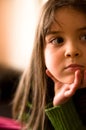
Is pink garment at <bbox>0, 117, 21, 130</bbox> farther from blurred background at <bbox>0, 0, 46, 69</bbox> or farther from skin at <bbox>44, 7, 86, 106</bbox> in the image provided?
blurred background at <bbox>0, 0, 46, 69</bbox>

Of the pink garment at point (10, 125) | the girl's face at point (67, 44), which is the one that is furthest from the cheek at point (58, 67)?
the pink garment at point (10, 125)

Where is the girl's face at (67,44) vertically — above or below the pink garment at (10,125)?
above

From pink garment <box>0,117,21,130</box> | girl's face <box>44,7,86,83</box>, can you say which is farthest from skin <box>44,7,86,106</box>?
pink garment <box>0,117,21,130</box>

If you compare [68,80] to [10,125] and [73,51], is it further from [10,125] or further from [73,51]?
[10,125]

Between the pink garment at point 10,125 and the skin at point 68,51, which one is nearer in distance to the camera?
the skin at point 68,51

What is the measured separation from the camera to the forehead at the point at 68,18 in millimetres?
683

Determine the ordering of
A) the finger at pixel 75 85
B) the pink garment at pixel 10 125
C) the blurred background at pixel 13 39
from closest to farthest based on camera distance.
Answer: the finger at pixel 75 85
the pink garment at pixel 10 125
the blurred background at pixel 13 39

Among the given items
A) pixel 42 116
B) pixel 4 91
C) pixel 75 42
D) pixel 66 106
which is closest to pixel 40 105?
pixel 42 116

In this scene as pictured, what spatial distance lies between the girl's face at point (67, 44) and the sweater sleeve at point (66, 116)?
0.23 feet

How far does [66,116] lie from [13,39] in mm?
1575

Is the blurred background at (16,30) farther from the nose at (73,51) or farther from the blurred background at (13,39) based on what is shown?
the nose at (73,51)

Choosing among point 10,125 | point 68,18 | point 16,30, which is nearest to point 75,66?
point 68,18

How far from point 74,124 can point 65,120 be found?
3cm

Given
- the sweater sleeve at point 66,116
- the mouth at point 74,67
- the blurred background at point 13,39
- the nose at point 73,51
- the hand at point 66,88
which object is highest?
the nose at point 73,51
